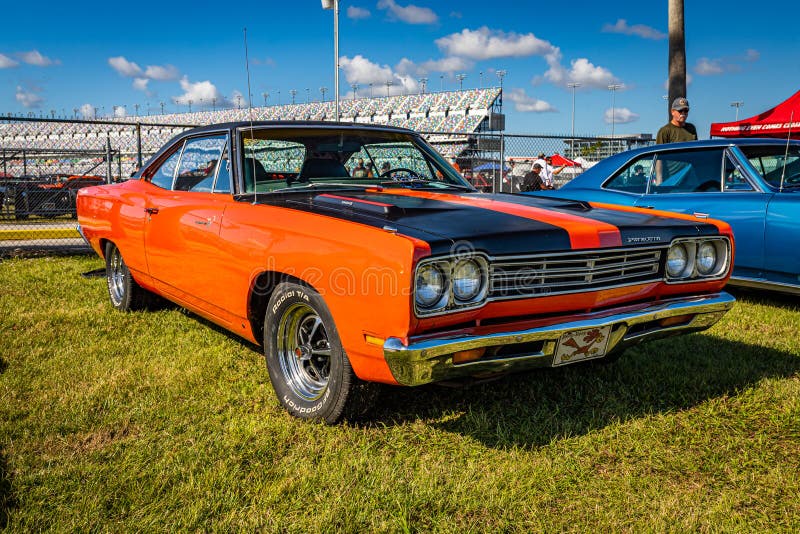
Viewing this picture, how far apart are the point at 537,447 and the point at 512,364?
1.51 ft

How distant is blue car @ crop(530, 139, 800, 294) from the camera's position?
4746 millimetres

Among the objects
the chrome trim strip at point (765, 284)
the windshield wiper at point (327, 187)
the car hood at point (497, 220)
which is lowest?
the chrome trim strip at point (765, 284)

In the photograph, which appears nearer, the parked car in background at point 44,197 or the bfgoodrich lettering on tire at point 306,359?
the bfgoodrich lettering on tire at point 306,359

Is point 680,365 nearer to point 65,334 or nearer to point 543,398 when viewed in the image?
point 543,398

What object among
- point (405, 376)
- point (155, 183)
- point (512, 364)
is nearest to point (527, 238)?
point (512, 364)

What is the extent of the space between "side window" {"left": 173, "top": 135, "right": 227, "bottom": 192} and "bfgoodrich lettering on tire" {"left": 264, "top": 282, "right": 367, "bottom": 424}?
1.12 m

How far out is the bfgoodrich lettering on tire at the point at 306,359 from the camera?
8.38ft

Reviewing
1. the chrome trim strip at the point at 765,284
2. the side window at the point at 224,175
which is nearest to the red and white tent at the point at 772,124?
the chrome trim strip at the point at 765,284

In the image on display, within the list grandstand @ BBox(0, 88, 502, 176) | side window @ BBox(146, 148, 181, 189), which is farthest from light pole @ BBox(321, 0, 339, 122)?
grandstand @ BBox(0, 88, 502, 176)

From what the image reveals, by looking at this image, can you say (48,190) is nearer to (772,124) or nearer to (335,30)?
(335,30)

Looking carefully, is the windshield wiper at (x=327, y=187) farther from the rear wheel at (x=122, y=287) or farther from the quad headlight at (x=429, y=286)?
Result: the rear wheel at (x=122, y=287)

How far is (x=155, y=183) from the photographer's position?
4.32m

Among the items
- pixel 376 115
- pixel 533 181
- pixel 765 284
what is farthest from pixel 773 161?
pixel 376 115

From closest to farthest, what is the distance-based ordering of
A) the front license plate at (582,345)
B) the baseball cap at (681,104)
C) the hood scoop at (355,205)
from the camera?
the front license plate at (582,345) → the hood scoop at (355,205) → the baseball cap at (681,104)
